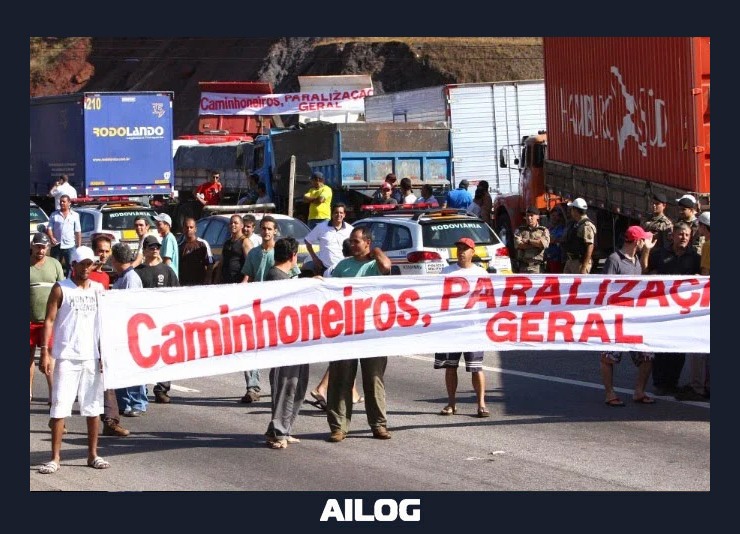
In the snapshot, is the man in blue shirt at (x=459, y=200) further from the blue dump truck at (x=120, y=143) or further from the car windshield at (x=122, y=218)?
the blue dump truck at (x=120, y=143)

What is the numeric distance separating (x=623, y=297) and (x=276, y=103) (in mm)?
41098

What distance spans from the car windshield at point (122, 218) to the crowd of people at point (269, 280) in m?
8.75

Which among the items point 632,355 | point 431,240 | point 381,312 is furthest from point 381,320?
point 431,240

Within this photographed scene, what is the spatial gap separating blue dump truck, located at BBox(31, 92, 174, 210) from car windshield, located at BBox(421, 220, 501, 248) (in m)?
17.4

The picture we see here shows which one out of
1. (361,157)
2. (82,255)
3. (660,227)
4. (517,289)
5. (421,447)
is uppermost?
(361,157)

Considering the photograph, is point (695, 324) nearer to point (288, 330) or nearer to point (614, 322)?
point (614, 322)

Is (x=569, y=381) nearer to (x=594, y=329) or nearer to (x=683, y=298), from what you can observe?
(x=594, y=329)

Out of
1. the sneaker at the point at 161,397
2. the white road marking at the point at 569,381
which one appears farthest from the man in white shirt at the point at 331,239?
the sneaker at the point at 161,397

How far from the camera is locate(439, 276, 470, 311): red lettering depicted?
475 inches

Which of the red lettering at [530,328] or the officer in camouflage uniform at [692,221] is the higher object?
the officer in camouflage uniform at [692,221]

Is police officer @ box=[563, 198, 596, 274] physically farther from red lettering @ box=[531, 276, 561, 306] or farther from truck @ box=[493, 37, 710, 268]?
red lettering @ box=[531, 276, 561, 306]

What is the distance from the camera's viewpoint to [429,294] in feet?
39.5

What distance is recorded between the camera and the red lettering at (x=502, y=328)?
1214cm

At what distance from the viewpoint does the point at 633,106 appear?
23.3 meters
